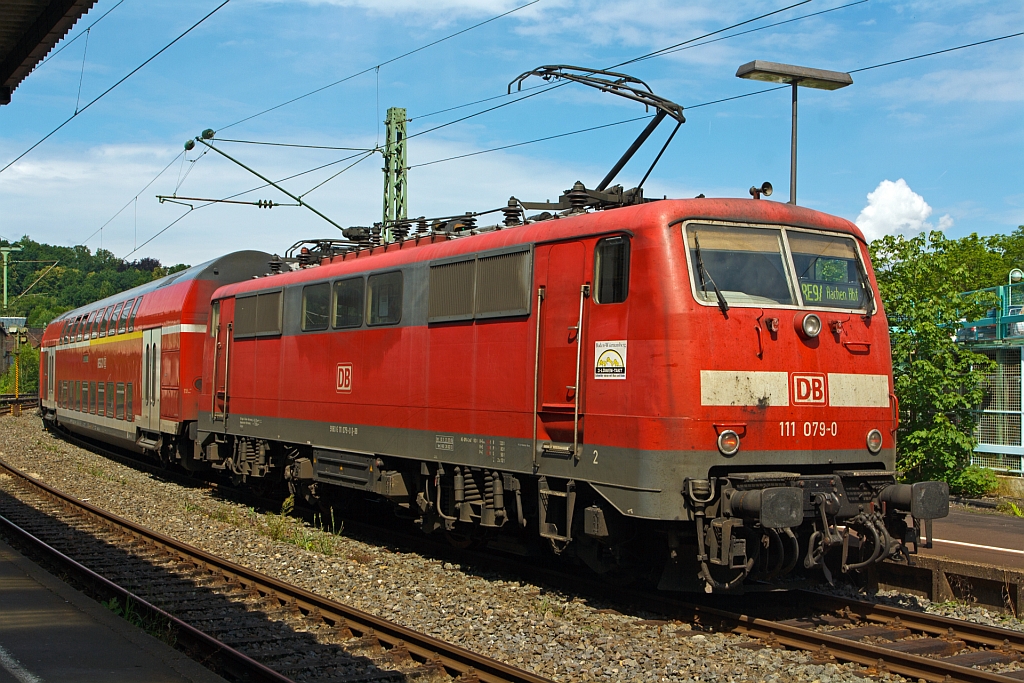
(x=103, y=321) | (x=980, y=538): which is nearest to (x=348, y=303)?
(x=980, y=538)

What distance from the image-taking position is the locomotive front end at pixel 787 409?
26.0ft

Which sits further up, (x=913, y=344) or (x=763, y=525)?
(x=913, y=344)

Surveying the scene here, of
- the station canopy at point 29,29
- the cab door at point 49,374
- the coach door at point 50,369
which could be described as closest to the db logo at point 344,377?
the station canopy at point 29,29

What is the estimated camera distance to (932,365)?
16.3m

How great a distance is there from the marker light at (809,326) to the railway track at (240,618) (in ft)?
12.2

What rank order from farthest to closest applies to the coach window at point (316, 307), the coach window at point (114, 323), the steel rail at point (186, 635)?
the coach window at point (114, 323)
the coach window at point (316, 307)
the steel rail at point (186, 635)

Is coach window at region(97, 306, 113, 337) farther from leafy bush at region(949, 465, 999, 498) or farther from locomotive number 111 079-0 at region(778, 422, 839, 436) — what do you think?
locomotive number 111 079-0 at region(778, 422, 839, 436)

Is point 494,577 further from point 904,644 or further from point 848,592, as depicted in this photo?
point 904,644

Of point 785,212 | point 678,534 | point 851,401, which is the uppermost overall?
point 785,212

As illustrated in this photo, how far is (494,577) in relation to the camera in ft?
34.8

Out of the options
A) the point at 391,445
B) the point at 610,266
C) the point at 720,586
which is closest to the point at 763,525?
the point at 720,586

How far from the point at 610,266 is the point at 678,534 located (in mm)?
2401

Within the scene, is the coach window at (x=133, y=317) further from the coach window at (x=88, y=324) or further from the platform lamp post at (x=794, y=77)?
the platform lamp post at (x=794, y=77)

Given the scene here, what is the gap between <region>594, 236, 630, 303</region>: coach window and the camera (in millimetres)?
8539
